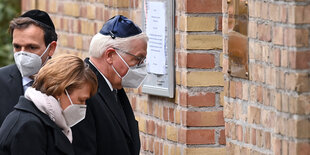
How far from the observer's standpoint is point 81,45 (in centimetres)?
740

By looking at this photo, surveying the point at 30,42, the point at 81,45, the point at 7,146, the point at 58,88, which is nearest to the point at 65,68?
the point at 58,88

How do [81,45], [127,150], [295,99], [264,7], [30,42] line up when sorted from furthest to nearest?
[81,45], [30,42], [127,150], [264,7], [295,99]

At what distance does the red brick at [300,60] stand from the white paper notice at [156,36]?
1.99m

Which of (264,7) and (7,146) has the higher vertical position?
(264,7)

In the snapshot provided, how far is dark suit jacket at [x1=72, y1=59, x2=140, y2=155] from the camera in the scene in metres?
4.81

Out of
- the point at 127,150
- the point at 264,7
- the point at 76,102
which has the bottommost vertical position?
the point at 127,150

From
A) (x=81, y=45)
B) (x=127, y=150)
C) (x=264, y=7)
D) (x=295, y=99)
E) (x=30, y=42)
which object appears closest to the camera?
(x=295, y=99)

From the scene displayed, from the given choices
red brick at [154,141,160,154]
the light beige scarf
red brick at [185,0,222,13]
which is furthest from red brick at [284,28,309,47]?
red brick at [154,141,160,154]

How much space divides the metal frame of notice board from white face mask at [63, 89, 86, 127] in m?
1.38

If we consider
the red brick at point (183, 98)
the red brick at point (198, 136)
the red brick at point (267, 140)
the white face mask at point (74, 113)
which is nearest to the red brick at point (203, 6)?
the red brick at point (183, 98)

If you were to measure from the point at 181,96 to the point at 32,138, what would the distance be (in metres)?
1.70

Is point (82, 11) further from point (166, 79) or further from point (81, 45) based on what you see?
point (166, 79)

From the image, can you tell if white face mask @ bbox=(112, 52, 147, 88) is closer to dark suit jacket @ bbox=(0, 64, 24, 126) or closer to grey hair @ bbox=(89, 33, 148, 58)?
grey hair @ bbox=(89, 33, 148, 58)

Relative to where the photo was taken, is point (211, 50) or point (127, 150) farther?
point (211, 50)
